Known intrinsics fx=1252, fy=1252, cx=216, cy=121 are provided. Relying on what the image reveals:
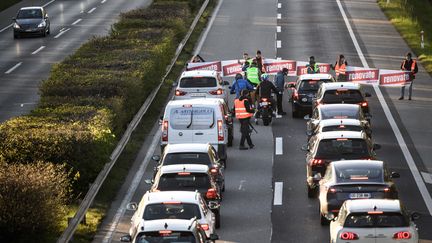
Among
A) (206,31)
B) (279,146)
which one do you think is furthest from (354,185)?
(206,31)

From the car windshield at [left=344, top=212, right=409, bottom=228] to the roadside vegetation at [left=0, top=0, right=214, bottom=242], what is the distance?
5.72m

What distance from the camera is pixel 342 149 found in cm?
2894

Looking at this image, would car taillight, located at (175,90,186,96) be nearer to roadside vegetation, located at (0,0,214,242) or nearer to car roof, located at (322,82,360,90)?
roadside vegetation, located at (0,0,214,242)

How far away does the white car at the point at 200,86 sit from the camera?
38.6m

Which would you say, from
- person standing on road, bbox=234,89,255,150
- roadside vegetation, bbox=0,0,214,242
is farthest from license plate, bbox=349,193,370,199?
person standing on road, bbox=234,89,255,150

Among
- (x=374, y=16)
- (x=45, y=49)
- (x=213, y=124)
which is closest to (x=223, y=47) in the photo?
(x=45, y=49)

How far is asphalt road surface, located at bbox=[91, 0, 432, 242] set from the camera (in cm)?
2716

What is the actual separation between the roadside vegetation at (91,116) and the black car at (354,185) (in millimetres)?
5004

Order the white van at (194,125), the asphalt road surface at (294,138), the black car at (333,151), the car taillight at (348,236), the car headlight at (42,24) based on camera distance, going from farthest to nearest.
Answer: the car headlight at (42,24) < the white van at (194,125) < the black car at (333,151) < the asphalt road surface at (294,138) < the car taillight at (348,236)

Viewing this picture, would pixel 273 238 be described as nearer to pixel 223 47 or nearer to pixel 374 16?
pixel 223 47

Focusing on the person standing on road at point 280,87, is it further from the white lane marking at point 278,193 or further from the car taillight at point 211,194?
the car taillight at point 211,194

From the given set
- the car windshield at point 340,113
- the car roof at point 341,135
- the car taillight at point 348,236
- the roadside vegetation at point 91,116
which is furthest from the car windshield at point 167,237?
the car windshield at point 340,113

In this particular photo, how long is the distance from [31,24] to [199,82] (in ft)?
84.1

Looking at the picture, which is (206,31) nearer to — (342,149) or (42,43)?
(42,43)
